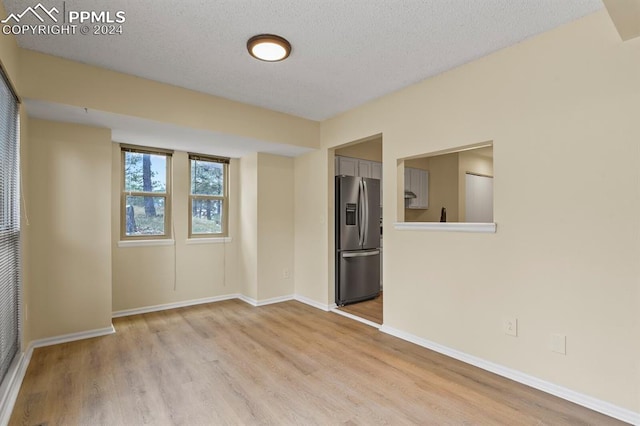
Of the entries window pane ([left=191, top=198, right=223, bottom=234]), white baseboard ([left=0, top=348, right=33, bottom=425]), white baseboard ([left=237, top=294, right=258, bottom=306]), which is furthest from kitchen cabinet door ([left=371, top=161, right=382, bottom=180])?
white baseboard ([left=0, top=348, right=33, bottom=425])

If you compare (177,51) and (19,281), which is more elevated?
(177,51)

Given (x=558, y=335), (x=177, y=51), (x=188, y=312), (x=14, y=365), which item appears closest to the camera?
(x=558, y=335)

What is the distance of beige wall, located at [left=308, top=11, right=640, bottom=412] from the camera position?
6.68ft

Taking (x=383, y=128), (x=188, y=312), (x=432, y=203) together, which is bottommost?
(x=188, y=312)

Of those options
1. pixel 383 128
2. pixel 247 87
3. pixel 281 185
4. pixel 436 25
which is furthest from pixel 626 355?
pixel 281 185

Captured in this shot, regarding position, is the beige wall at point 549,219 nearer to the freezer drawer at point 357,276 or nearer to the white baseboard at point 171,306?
the freezer drawer at point 357,276

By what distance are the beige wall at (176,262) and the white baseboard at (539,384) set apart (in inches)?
119

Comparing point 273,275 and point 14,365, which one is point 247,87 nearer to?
point 273,275

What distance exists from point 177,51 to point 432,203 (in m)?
4.81

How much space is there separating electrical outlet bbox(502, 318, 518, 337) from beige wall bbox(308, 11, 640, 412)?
0.04 meters

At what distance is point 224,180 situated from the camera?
5117 mm

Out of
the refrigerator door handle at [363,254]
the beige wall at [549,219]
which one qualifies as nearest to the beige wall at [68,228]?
the refrigerator door handle at [363,254]

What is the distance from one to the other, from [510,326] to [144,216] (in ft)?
14.4

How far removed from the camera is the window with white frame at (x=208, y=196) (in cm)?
477
